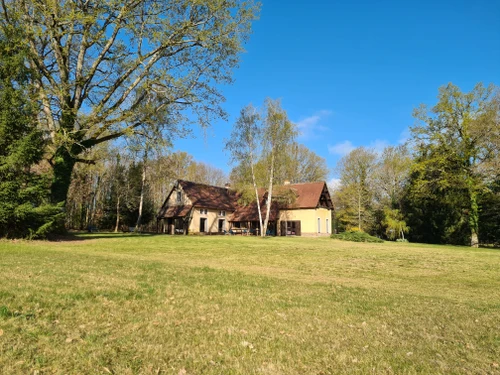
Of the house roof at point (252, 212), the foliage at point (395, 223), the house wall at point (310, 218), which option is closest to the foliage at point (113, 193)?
the house roof at point (252, 212)

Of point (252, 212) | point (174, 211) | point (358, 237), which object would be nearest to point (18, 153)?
point (174, 211)

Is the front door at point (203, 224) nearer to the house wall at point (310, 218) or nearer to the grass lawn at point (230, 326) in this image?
the house wall at point (310, 218)

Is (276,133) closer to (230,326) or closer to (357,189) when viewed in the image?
(357,189)

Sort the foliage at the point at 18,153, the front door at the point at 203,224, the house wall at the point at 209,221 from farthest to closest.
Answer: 1. the front door at the point at 203,224
2. the house wall at the point at 209,221
3. the foliage at the point at 18,153

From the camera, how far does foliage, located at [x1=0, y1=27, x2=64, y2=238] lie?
1742 centimetres

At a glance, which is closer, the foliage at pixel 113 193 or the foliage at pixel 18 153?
the foliage at pixel 18 153

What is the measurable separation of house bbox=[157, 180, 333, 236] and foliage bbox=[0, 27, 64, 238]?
22.2 metres

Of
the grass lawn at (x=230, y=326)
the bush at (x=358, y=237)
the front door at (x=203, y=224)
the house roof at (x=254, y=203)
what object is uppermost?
the house roof at (x=254, y=203)

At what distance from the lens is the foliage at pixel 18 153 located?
17422 mm

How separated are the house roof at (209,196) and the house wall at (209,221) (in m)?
0.75

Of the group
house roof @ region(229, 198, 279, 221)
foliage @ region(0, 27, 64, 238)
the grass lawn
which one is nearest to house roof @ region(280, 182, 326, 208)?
house roof @ region(229, 198, 279, 221)

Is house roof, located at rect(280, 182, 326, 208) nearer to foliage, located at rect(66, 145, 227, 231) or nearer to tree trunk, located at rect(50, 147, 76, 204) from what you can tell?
foliage, located at rect(66, 145, 227, 231)

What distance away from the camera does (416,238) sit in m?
43.6

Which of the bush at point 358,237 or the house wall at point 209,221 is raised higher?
the house wall at point 209,221
